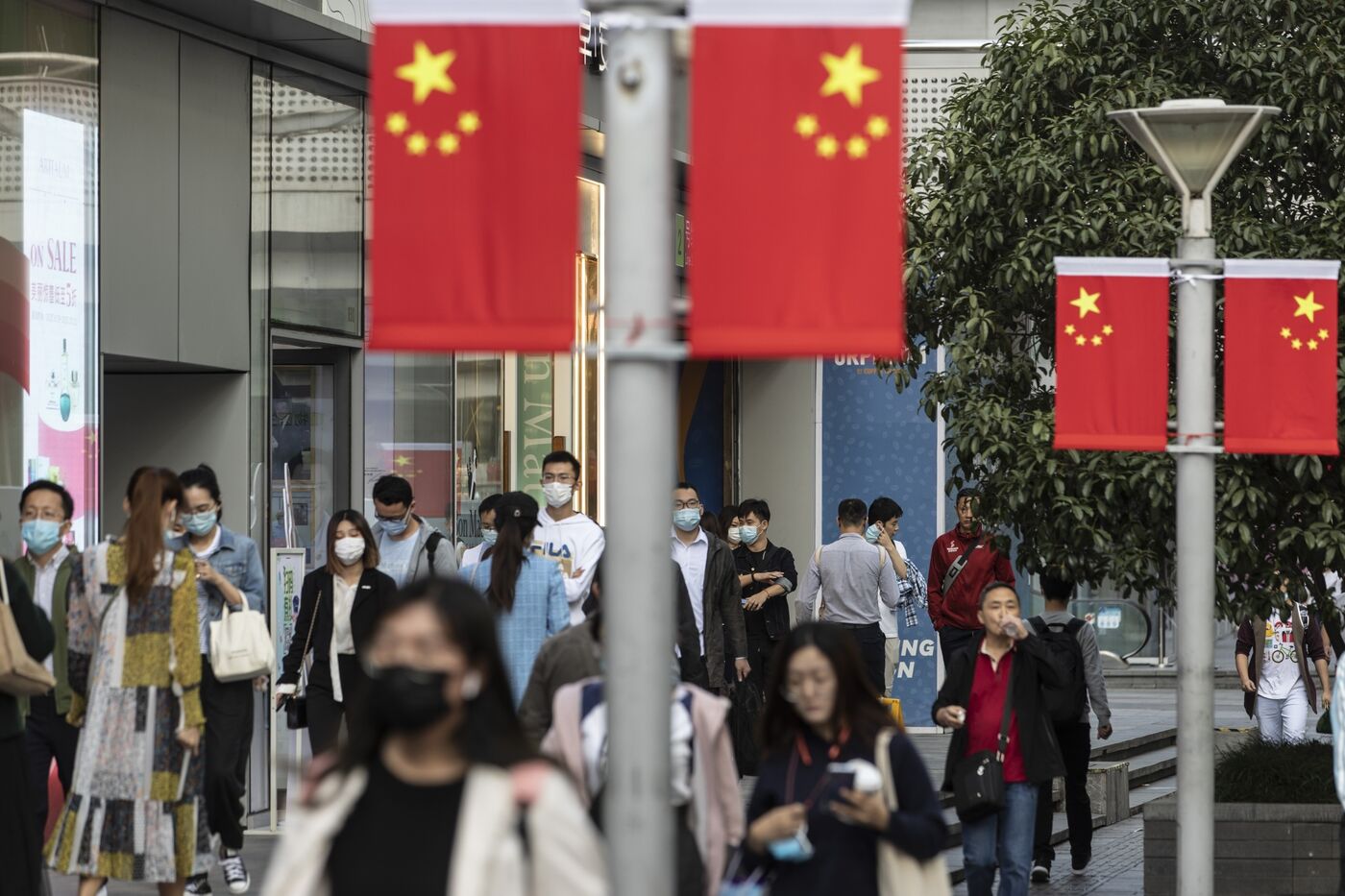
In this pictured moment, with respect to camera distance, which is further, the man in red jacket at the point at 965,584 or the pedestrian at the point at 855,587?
the pedestrian at the point at 855,587

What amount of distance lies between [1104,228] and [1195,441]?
10.2 feet

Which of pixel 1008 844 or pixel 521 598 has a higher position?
pixel 521 598

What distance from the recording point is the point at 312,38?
1288 cm

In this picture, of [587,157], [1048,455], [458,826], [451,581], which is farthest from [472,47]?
[587,157]

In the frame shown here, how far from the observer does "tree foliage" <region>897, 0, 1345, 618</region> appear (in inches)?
439

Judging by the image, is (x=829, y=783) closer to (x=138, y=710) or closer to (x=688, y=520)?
(x=138, y=710)

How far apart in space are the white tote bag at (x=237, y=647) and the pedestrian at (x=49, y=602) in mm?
662

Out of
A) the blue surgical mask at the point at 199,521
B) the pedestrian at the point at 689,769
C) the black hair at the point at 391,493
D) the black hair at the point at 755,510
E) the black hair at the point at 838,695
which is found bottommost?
the pedestrian at the point at 689,769

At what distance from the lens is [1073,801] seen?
1242 centimetres

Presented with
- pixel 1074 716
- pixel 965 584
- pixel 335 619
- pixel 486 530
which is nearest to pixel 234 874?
pixel 335 619

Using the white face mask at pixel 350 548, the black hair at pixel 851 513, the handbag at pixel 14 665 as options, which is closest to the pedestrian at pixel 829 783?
the handbag at pixel 14 665

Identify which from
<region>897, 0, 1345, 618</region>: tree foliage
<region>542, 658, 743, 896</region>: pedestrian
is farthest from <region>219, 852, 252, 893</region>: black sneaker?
<region>542, 658, 743, 896</region>: pedestrian

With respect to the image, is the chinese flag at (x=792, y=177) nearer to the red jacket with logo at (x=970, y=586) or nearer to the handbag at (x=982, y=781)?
the handbag at (x=982, y=781)

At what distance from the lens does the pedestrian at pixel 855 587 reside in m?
15.7
